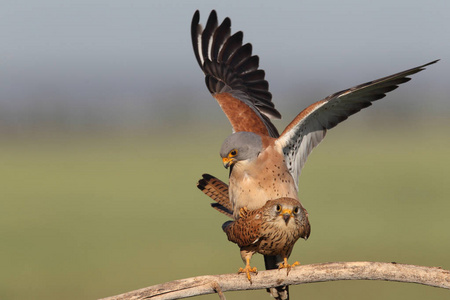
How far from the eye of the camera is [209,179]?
8.66 m

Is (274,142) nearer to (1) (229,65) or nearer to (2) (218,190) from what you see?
(2) (218,190)

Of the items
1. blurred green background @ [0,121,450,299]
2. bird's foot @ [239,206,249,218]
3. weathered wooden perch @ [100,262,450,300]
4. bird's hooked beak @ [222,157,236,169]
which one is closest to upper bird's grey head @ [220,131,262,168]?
bird's hooked beak @ [222,157,236,169]

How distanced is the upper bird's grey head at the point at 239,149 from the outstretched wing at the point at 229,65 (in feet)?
6.76

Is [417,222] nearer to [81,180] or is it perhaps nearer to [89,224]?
[89,224]

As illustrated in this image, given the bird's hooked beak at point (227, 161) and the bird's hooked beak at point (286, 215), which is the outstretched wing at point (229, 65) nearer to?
the bird's hooked beak at point (227, 161)

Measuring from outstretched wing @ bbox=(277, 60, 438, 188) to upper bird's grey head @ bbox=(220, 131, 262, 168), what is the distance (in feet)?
1.23

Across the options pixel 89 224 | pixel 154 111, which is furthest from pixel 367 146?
pixel 154 111

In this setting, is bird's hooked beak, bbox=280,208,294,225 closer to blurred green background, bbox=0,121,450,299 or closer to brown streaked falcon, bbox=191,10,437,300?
brown streaked falcon, bbox=191,10,437,300

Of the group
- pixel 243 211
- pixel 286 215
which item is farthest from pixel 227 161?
pixel 286 215

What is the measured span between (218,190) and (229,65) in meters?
2.65

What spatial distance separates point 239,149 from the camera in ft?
27.0

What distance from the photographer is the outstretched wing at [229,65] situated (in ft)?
34.5

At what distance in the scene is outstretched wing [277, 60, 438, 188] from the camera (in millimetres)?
8051

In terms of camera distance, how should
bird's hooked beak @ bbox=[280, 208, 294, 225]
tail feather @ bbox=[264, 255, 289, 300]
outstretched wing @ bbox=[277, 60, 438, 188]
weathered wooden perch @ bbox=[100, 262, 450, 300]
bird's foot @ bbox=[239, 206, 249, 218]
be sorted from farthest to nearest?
1. outstretched wing @ bbox=[277, 60, 438, 188]
2. bird's foot @ bbox=[239, 206, 249, 218]
3. tail feather @ bbox=[264, 255, 289, 300]
4. bird's hooked beak @ bbox=[280, 208, 294, 225]
5. weathered wooden perch @ bbox=[100, 262, 450, 300]
